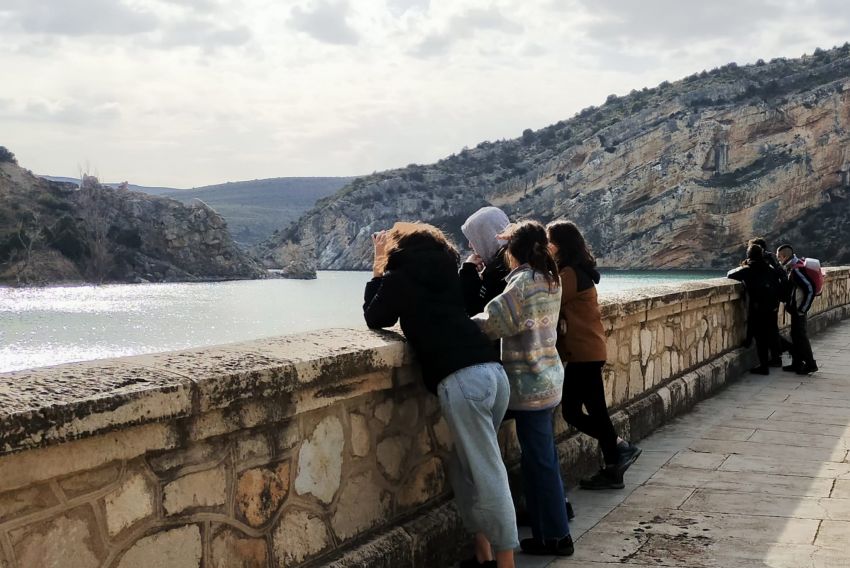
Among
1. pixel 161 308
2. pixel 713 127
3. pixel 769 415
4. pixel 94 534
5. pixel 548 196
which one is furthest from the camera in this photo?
Answer: pixel 548 196

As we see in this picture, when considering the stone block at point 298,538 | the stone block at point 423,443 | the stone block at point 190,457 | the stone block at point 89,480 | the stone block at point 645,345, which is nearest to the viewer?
the stone block at point 89,480

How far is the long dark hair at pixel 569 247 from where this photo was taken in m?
4.66

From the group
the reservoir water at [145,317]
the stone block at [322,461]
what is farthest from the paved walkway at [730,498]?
the reservoir water at [145,317]

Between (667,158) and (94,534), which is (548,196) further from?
(94,534)

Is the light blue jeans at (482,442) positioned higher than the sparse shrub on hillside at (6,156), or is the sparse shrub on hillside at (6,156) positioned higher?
the sparse shrub on hillside at (6,156)

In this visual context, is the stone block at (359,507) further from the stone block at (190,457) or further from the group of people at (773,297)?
the group of people at (773,297)

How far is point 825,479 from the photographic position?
5.26 meters

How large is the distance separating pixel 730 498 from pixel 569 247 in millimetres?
1679

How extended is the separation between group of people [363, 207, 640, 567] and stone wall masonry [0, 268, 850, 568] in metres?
0.23

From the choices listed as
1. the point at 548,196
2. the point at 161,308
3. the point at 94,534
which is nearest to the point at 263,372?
the point at 94,534

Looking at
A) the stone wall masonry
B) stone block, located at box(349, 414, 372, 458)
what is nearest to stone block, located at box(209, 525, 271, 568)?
the stone wall masonry

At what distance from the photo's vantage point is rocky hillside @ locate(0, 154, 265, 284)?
7238cm

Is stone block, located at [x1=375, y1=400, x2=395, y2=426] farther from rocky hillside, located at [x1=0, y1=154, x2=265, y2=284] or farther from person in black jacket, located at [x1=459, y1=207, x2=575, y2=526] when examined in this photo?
rocky hillside, located at [x1=0, y1=154, x2=265, y2=284]

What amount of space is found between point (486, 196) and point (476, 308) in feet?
323
